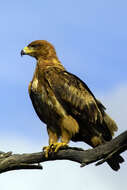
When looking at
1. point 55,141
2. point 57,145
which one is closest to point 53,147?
point 57,145

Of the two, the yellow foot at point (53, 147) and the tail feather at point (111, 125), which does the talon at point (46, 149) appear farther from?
the tail feather at point (111, 125)

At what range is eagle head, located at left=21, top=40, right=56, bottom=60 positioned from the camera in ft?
37.6

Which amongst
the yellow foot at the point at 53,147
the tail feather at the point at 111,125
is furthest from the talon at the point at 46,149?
the tail feather at the point at 111,125

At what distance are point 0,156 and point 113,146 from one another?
255 cm

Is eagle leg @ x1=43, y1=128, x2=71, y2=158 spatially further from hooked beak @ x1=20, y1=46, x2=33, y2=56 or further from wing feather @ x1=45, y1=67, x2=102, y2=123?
hooked beak @ x1=20, y1=46, x2=33, y2=56

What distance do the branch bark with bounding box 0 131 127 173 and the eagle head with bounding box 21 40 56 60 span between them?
9.56ft

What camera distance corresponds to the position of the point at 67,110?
10.2 metres

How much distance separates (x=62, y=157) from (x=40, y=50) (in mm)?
3222

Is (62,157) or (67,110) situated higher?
(67,110)

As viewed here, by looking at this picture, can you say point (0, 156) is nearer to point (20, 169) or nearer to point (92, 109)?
point (20, 169)

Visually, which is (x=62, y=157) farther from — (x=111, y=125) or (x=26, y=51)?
(x=26, y=51)

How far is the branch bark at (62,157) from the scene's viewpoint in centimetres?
843

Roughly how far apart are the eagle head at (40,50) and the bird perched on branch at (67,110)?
28.2 inches

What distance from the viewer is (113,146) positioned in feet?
27.2
